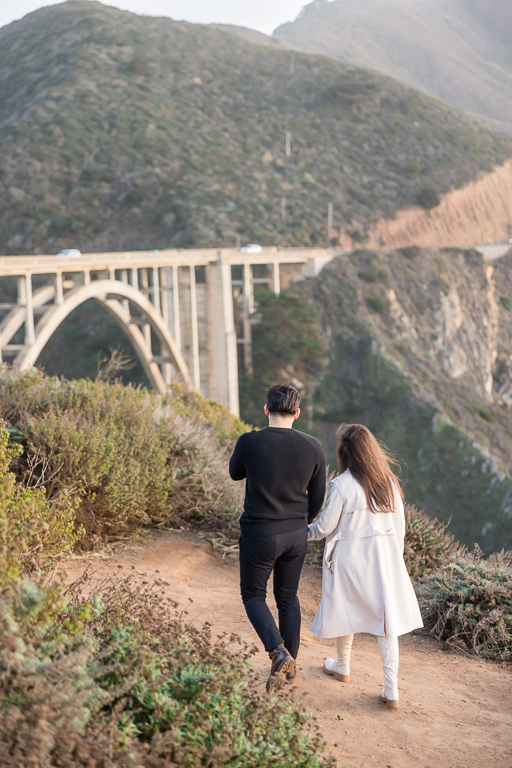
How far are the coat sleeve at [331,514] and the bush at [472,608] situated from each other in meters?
2.03

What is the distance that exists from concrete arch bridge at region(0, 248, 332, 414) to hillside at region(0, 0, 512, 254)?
5722 millimetres

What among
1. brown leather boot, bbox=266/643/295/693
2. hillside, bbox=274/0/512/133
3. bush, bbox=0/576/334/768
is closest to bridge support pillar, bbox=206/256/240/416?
brown leather boot, bbox=266/643/295/693

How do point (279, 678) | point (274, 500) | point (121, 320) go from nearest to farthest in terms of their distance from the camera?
point (279, 678) → point (274, 500) → point (121, 320)

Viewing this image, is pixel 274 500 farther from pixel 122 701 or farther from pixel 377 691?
pixel 122 701

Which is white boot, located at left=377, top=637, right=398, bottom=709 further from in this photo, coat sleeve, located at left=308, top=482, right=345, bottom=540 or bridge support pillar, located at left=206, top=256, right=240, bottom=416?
bridge support pillar, located at left=206, top=256, right=240, bottom=416

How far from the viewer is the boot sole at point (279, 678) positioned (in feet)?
11.9

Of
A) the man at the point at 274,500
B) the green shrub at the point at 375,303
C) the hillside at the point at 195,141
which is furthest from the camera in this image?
the hillside at the point at 195,141

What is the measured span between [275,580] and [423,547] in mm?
3381

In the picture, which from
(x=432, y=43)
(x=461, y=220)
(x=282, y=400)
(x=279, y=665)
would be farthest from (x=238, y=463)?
(x=432, y=43)

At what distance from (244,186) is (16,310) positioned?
110 feet

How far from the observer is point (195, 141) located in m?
50.6

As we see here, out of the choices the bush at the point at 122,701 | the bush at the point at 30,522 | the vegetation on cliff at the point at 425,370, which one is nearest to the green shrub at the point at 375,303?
the vegetation on cliff at the point at 425,370

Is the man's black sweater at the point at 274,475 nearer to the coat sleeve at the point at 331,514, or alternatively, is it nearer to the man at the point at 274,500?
the man at the point at 274,500

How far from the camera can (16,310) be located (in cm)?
1744
